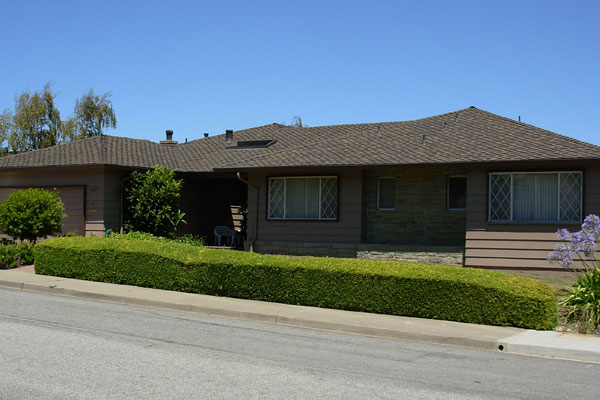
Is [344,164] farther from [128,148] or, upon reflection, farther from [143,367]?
[143,367]

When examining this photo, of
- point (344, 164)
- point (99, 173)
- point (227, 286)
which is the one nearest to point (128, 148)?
point (99, 173)

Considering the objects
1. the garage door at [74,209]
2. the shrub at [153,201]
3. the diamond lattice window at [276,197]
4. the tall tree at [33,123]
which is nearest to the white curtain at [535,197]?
the diamond lattice window at [276,197]

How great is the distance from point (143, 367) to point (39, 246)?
11053mm

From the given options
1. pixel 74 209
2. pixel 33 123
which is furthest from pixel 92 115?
pixel 74 209

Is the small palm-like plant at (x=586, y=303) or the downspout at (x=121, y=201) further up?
the downspout at (x=121, y=201)

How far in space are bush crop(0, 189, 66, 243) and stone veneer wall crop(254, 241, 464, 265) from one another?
6.53 m

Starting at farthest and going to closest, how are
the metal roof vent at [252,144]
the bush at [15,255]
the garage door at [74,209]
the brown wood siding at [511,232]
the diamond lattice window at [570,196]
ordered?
the metal roof vent at [252,144], the garage door at [74,209], the bush at [15,255], the diamond lattice window at [570,196], the brown wood siding at [511,232]

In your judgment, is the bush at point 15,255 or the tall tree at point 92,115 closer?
the bush at point 15,255

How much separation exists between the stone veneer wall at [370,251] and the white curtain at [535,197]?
199cm

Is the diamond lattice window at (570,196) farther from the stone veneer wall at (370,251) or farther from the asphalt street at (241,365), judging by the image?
the asphalt street at (241,365)

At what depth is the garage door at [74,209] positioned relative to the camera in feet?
72.8

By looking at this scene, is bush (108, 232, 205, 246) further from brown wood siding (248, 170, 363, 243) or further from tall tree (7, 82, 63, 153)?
tall tree (7, 82, 63, 153)

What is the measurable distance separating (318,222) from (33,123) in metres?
33.2

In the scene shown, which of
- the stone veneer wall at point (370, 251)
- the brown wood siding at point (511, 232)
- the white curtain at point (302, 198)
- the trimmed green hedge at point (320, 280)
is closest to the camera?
the trimmed green hedge at point (320, 280)
